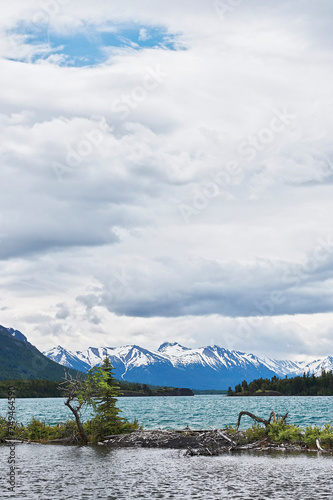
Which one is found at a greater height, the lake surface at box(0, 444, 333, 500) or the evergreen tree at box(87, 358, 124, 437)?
the evergreen tree at box(87, 358, 124, 437)

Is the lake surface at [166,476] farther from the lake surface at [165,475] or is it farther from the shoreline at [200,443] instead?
the shoreline at [200,443]

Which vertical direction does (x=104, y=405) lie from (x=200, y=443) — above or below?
above

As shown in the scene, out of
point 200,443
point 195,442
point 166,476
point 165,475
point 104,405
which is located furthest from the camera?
point 104,405

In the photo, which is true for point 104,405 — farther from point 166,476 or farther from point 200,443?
point 166,476

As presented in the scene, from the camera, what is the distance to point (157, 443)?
57.7m

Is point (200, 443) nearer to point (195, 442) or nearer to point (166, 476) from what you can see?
point (195, 442)

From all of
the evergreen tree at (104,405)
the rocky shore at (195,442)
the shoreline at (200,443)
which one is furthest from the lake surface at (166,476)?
the evergreen tree at (104,405)

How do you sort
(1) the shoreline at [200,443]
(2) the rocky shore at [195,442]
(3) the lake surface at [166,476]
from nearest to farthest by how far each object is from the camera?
(3) the lake surface at [166,476]
(1) the shoreline at [200,443]
(2) the rocky shore at [195,442]

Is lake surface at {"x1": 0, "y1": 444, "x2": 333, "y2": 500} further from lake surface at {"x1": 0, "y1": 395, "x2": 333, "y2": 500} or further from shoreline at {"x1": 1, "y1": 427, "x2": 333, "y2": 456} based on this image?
shoreline at {"x1": 1, "y1": 427, "x2": 333, "y2": 456}

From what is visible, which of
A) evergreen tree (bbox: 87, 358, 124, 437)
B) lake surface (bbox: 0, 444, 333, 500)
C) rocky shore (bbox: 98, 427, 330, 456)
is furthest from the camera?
evergreen tree (bbox: 87, 358, 124, 437)

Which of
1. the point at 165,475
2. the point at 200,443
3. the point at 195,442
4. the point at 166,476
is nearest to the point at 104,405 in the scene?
the point at 195,442

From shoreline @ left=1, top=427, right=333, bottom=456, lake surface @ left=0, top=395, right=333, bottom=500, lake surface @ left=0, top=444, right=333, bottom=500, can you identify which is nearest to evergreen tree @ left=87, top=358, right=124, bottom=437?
shoreline @ left=1, top=427, right=333, bottom=456

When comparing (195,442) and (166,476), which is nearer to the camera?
(166,476)

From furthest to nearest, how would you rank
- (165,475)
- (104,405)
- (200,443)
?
1. (104,405)
2. (200,443)
3. (165,475)
